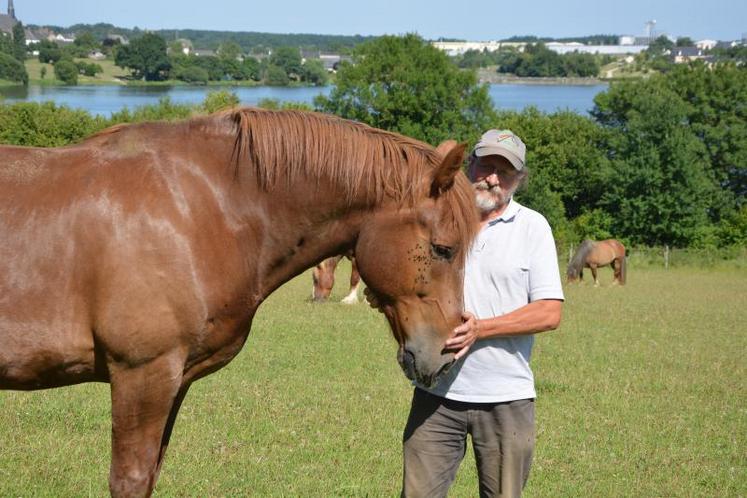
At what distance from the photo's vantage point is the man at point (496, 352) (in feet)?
13.5

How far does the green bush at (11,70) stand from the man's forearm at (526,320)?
202 ft

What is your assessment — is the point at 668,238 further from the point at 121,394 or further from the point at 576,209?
the point at 121,394

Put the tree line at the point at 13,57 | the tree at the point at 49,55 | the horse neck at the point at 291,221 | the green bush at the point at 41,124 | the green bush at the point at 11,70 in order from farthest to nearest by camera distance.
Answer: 1. the tree at the point at 49,55
2. the tree line at the point at 13,57
3. the green bush at the point at 11,70
4. the green bush at the point at 41,124
5. the horse neck at the point at 291,221

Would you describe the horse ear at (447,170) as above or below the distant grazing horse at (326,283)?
above

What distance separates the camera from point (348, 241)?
12.9 feet

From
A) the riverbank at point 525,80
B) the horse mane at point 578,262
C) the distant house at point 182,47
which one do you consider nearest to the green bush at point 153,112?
the horse mane at point 578,262

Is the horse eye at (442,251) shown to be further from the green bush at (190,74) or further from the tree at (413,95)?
the green bush at (190,74)

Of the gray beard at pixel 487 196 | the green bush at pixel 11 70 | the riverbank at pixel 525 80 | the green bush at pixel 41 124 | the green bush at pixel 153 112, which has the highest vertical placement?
the gray beard at pixel 487 196

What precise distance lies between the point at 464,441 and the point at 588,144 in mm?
47672

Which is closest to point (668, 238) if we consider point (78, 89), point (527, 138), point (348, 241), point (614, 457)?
point (527, 138)

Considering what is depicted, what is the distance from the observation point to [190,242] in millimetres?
3676

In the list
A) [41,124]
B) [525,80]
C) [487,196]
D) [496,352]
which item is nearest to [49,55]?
[41,124]

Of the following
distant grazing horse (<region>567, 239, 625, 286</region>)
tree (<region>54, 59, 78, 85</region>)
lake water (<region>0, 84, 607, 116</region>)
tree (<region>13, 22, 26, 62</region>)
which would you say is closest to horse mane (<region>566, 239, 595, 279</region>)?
distant grazing horse (<region>567, 239, 625, 286</region>)

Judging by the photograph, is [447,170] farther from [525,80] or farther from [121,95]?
[525,80]
